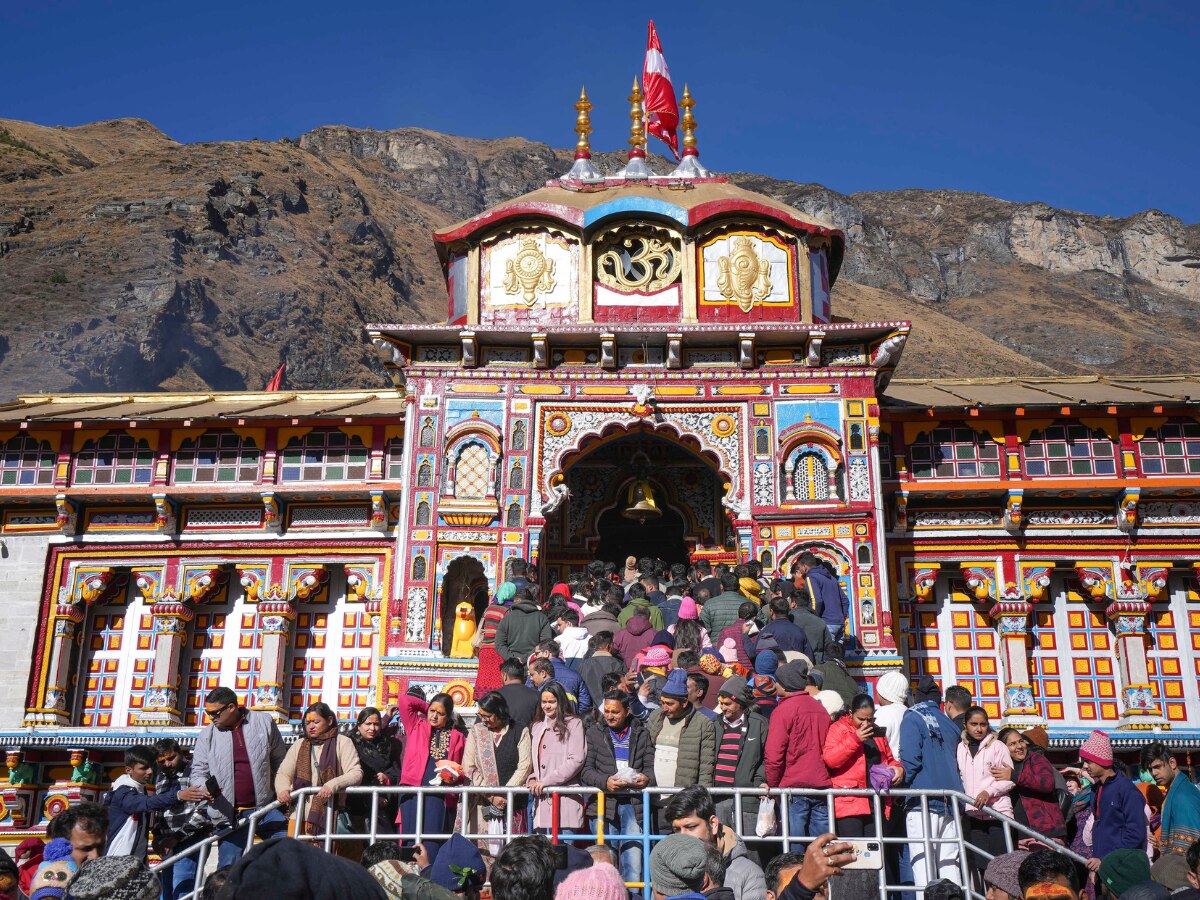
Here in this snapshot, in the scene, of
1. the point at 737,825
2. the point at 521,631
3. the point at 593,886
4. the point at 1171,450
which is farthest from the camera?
the point at 1171,450

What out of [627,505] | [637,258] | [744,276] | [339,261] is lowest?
[627,505]

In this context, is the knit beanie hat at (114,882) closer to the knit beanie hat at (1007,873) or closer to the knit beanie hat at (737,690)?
the knit beanie hat at (1007,873)

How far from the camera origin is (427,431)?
22328 mm

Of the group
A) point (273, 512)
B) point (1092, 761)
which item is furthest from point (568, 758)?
point (273, 512)

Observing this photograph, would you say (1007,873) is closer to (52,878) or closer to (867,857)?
(867,857)

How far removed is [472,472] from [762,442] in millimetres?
5276

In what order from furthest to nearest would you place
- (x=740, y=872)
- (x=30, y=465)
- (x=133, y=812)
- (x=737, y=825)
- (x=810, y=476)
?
(x=30, y=465)
(x=810, y=476)
(x=133, y=812)
(x=737, y=825)
(x=740, y=872)

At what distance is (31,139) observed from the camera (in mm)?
83875

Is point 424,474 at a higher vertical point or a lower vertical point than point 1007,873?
higher

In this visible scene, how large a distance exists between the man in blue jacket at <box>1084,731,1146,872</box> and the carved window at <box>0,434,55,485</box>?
20.8 metres

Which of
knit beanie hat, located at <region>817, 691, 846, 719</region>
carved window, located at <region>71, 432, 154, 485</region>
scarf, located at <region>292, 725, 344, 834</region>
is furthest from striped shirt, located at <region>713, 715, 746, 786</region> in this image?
carved window, located at <region>71, 432, 154, 485</region>

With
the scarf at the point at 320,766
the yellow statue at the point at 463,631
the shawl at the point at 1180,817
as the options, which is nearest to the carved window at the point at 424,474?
the yellow statue at the point at 463,631

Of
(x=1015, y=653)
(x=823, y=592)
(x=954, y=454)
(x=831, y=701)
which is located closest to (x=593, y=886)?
(x=831, y=701)

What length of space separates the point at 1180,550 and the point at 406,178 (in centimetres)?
10013
